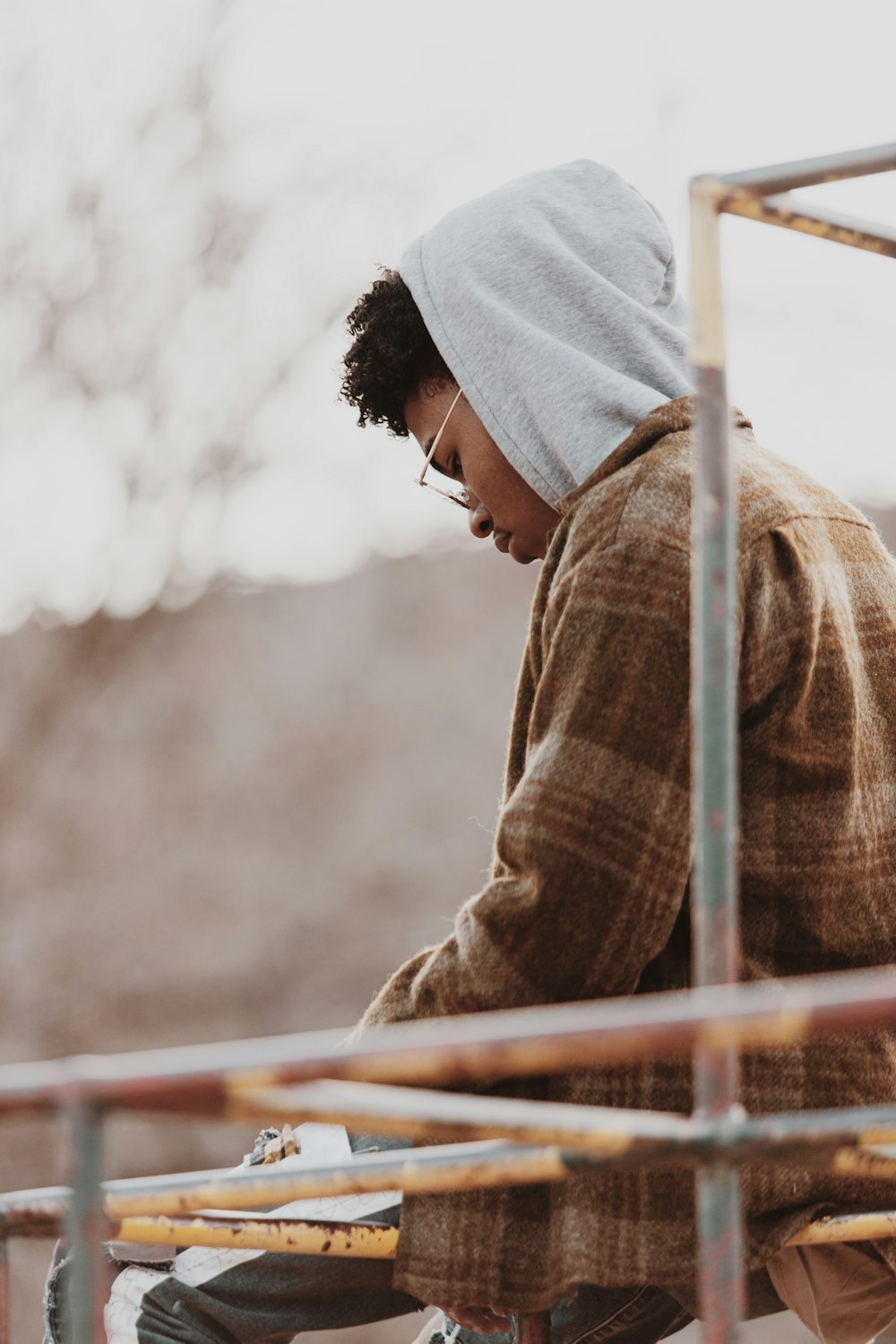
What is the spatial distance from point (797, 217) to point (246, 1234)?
94 centimetres

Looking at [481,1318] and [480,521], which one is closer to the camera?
[481,1318]

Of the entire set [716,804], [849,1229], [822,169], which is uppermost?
[822,169]

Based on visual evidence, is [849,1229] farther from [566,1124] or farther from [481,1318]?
[566,1124]

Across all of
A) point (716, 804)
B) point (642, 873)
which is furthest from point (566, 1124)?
point (642, 873)

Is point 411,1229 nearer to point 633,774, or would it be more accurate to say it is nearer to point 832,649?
point 633,774

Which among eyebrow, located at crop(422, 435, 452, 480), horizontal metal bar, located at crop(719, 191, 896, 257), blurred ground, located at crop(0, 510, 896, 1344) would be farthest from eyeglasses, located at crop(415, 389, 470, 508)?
blurred ground, located at crop(0, 510, 896, 1344)

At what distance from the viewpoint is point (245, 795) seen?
10.2m

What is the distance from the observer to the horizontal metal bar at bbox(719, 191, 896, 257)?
1.13 meters

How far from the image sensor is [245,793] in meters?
10.2

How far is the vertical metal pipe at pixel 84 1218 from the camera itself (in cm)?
79

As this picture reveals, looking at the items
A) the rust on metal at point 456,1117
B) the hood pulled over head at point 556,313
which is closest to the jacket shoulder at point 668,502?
the hood pulled over head at point 556,313

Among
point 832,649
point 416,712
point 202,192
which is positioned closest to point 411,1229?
point 832,649

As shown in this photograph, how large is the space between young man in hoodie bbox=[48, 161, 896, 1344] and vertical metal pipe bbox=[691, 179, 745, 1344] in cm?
46

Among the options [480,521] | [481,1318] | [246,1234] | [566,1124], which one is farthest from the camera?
[480,521]
